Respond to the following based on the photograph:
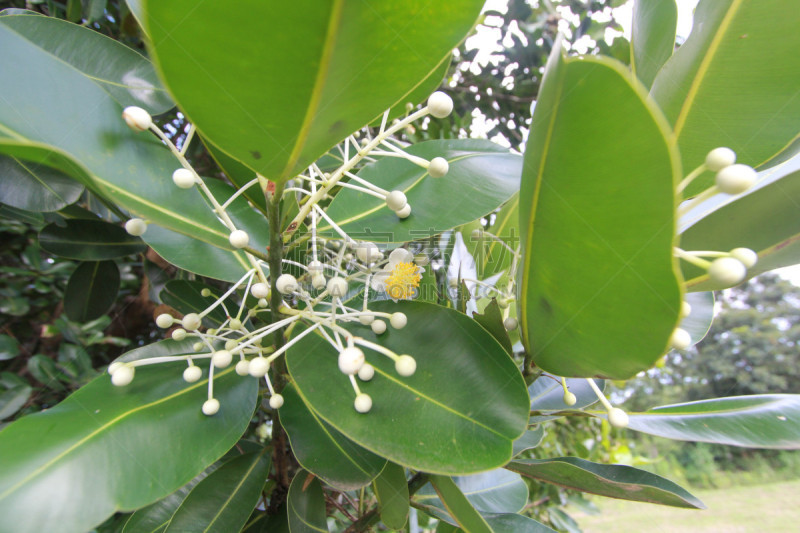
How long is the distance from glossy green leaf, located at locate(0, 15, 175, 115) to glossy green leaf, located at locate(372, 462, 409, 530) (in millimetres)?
729

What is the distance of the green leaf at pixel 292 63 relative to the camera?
1.13 ft

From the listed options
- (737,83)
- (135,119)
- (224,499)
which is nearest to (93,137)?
(135,119)

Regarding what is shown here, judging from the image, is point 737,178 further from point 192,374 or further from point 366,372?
point 192,374

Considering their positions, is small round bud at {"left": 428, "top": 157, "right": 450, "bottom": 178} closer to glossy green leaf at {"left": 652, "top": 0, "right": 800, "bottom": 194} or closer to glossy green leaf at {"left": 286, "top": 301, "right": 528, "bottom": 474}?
glossy green leaf at {"left": 286, "top": 301, "right": 528, "bottom": 474}

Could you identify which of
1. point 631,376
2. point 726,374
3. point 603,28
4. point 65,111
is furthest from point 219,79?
point 726,374

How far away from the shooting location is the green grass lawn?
13.9ft

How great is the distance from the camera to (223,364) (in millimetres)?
604

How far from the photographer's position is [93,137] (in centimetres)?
54

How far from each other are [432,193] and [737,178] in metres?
0.43

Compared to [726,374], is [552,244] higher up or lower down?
higher up

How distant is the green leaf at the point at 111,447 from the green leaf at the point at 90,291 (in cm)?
75

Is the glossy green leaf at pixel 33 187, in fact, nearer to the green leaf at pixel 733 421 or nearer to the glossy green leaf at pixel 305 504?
the glossy green leaf at pixel 305 504

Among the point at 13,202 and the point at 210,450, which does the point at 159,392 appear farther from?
the point at 13,202

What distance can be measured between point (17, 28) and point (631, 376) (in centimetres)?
103
